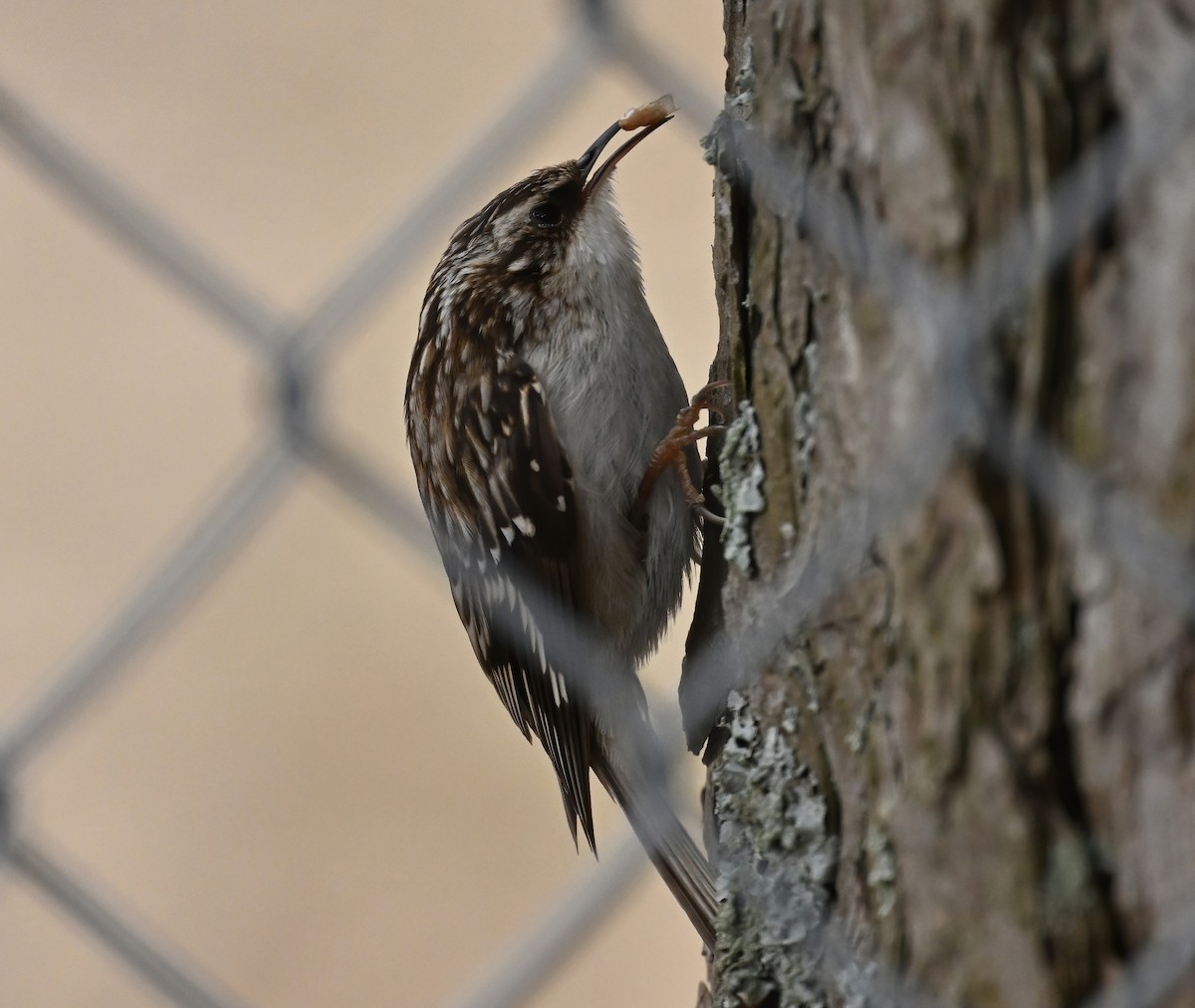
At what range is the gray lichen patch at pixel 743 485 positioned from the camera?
4.63 ft

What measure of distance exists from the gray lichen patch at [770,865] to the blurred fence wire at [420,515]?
0.19 feet

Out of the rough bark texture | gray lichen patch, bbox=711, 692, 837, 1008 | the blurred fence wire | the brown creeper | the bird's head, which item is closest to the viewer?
the blurred fence wire

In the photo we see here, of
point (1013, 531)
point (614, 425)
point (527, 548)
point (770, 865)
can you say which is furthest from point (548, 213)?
point (1013, 531)

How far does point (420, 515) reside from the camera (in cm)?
91

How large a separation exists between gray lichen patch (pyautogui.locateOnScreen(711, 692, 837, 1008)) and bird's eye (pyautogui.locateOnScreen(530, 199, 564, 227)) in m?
1.07

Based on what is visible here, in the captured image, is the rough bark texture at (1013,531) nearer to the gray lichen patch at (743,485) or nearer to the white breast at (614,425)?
the gray lichen patch at (743,485)

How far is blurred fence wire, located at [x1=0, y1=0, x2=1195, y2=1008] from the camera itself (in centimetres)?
78

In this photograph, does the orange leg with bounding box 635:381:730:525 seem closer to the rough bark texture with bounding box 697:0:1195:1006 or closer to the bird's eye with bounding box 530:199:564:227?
the bird's eye with bounding box 530:199:564:227

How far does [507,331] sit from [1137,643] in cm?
135

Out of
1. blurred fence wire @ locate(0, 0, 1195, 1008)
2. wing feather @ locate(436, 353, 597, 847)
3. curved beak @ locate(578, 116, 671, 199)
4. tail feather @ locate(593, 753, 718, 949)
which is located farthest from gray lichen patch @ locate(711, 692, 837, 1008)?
curved beak @ locate(578, 116, 671, 199)

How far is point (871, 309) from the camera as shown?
116cm

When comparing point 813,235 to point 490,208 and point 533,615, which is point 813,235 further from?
point 490,208

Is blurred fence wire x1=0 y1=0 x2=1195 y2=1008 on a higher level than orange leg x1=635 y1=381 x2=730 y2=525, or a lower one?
higher

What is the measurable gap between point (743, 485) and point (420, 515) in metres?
0.58
